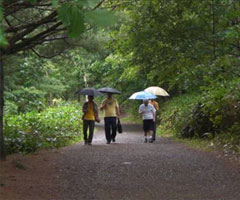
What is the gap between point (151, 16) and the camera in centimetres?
1272

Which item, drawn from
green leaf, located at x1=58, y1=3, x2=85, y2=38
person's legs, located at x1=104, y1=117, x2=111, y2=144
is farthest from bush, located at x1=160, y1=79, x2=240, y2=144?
green leaf, located at x1=58, y1=3, x2=85, y2=38

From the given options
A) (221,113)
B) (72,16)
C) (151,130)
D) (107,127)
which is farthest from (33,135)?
(72,16)

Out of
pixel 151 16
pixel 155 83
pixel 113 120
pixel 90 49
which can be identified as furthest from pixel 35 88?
pixel 90 49

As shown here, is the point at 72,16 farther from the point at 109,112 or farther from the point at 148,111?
the point at 148,111

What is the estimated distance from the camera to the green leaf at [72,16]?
231 centimetres

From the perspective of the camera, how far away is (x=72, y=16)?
2332mm

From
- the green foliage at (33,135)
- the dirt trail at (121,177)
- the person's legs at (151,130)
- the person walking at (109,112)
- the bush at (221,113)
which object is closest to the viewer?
the dirt trail at (121,177)

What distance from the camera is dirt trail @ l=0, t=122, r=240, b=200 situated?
6.20 m

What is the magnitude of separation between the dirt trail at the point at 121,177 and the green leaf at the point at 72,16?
403 cm

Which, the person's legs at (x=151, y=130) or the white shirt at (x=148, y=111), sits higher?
the white shirt at (x=148, y=111)

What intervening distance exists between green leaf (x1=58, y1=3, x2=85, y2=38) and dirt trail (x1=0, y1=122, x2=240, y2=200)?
403cm

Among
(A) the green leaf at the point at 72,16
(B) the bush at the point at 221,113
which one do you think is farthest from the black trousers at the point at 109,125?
(A) the green leaf at the point at 72,16

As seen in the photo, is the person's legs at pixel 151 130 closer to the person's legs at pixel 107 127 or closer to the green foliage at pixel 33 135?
the person's legs at pixel 107 127

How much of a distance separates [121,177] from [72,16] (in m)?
5.46
